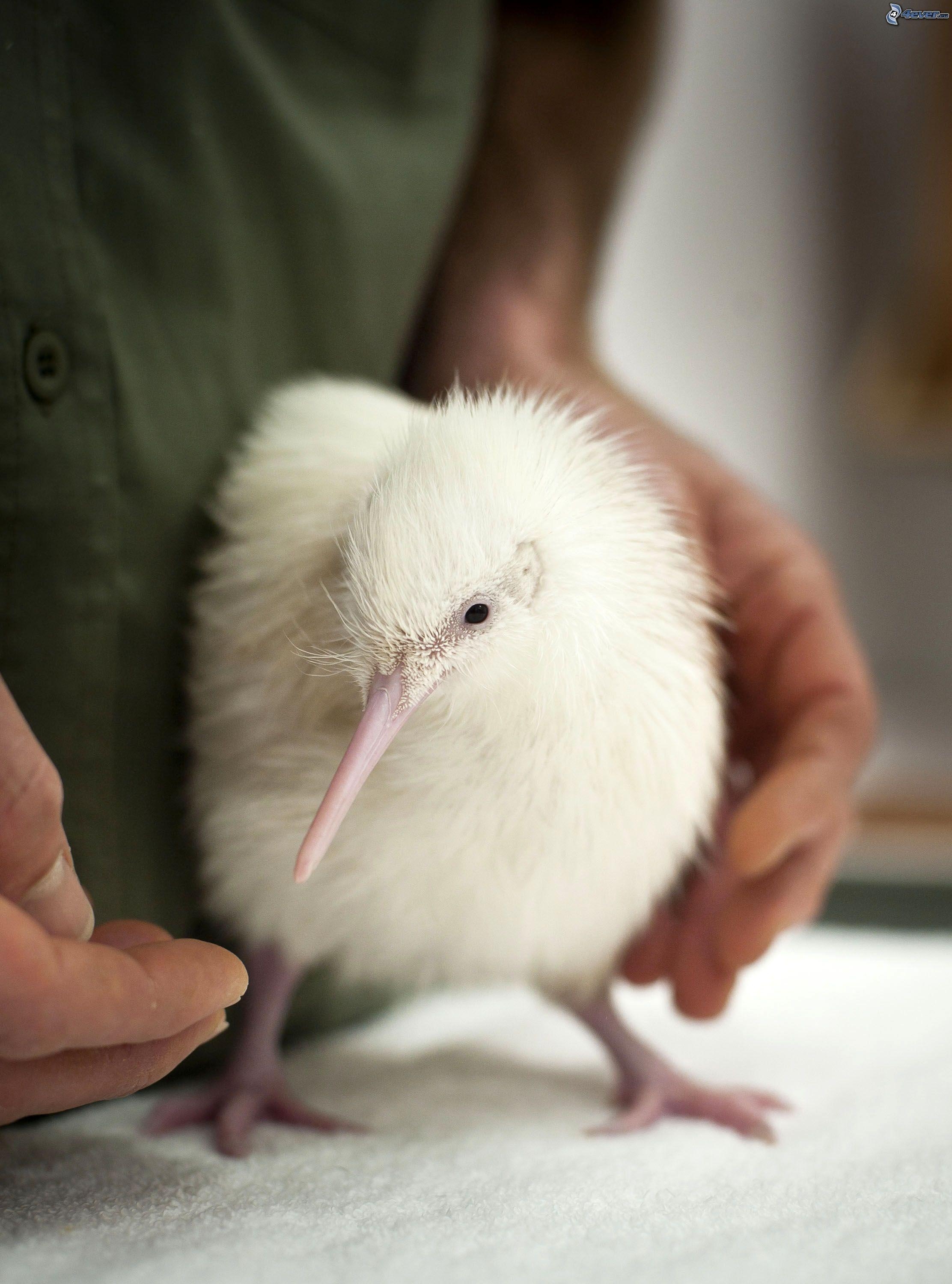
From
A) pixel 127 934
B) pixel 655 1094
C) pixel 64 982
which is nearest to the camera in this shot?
pixel 64 982

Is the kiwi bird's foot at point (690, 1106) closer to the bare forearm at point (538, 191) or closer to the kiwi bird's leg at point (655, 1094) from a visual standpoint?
the kiwi bird's leg at point (655, 1094)

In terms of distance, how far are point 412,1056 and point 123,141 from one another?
73cm

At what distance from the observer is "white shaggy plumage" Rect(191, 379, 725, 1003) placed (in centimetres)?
69

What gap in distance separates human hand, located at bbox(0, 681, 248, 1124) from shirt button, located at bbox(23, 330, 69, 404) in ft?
0.80

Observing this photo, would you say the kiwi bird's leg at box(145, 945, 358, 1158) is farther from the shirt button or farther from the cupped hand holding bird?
the shirt button

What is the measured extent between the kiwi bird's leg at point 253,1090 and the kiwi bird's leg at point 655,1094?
0.69 ft

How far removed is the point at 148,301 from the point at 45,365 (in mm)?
117

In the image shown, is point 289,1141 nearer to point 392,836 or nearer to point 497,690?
point 392,836

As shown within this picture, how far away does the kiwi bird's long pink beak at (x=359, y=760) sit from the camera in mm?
621

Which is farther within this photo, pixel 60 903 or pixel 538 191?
pixel 538 191

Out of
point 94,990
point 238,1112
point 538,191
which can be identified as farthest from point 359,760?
point 538,191

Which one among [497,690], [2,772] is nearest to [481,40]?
[497,690]

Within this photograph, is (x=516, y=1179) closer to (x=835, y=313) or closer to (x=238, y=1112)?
(x=238, y=1112)

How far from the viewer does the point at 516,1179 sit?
0.68 metres
